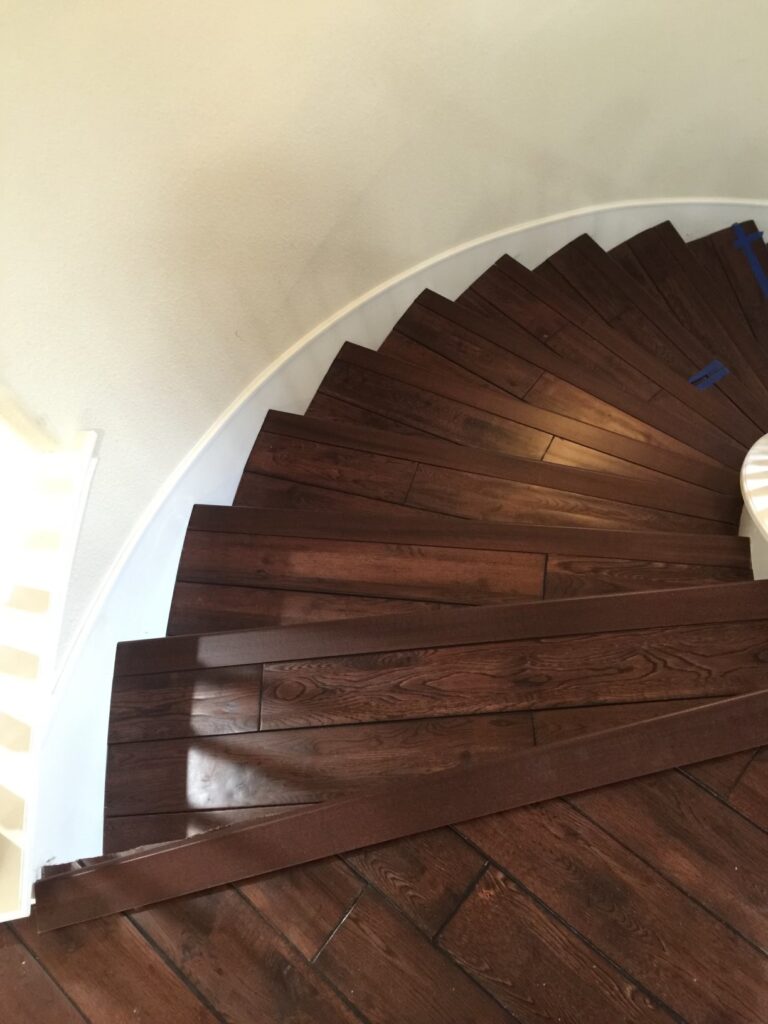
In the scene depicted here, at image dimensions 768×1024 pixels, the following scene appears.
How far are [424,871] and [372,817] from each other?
0.34 ft

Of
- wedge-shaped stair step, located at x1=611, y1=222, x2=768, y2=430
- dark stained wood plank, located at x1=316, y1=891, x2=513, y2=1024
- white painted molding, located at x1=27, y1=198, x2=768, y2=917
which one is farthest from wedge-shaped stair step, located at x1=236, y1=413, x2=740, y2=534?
dark stained wood plank, located at x1=316, y1=891, x2=513, y2=1024

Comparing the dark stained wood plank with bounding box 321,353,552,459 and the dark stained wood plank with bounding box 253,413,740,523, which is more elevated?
the dark stained wood plank with bounding box 321,353,552,459

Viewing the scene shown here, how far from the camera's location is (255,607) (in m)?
1.63

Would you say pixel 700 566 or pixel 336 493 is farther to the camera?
pixel 336 493

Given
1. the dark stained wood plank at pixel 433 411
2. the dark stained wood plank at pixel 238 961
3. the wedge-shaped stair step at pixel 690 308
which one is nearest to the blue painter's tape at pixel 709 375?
the wedge-shaped stair step at pixel 690 308

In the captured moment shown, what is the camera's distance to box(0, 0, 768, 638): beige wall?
4.20 feet

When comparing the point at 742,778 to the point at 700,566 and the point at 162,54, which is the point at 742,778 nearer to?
the point at 700,566

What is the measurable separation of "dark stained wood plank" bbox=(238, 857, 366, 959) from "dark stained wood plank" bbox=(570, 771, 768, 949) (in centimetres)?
36

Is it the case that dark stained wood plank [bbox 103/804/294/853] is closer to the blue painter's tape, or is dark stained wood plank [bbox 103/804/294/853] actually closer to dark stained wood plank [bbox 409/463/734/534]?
dark stained wood plank [bbox 409/463/734/534]

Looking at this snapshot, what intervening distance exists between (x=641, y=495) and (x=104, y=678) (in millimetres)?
1523

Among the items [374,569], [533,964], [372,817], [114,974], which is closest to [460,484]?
[374,569]

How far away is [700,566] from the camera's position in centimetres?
169

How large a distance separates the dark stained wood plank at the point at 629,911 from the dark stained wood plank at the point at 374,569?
632 mm

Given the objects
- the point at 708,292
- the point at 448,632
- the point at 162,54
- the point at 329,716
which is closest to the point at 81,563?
the point at 329,716
